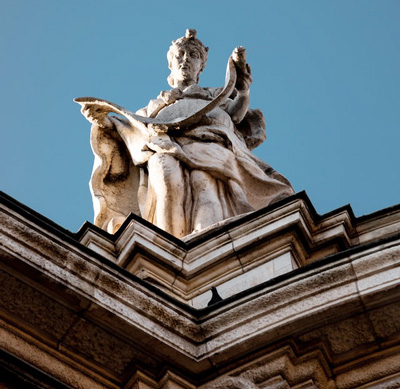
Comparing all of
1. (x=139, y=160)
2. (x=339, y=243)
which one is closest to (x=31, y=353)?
(x=339, y=243)

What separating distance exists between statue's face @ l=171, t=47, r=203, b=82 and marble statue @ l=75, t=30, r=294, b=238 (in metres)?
0.35

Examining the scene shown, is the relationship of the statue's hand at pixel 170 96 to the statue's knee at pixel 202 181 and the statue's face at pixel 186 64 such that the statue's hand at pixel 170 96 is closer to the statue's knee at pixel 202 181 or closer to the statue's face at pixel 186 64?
the statue's face at pixel 186 64

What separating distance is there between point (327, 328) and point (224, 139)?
229 inches

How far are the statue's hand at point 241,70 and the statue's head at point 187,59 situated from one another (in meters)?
0.99

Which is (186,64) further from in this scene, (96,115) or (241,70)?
(96,115)

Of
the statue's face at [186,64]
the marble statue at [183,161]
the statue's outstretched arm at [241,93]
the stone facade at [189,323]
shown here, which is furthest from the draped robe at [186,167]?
the stone facade at [189,323]

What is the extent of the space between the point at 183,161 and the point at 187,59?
2851mm

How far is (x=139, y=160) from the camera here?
508 inches

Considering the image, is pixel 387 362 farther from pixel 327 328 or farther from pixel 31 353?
pixel 31 353

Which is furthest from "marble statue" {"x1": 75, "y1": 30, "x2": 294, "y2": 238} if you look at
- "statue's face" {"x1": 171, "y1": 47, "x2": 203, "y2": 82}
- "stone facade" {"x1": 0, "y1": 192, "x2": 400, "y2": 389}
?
"stone facade" {"x1": 0, "y1": 192, "x2": 400, "y2": 389}

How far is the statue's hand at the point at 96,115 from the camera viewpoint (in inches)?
526

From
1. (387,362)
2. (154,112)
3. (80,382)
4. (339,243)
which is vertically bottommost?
(80,382)

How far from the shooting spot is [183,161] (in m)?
12.6

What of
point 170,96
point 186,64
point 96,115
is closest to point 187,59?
point 186,64
